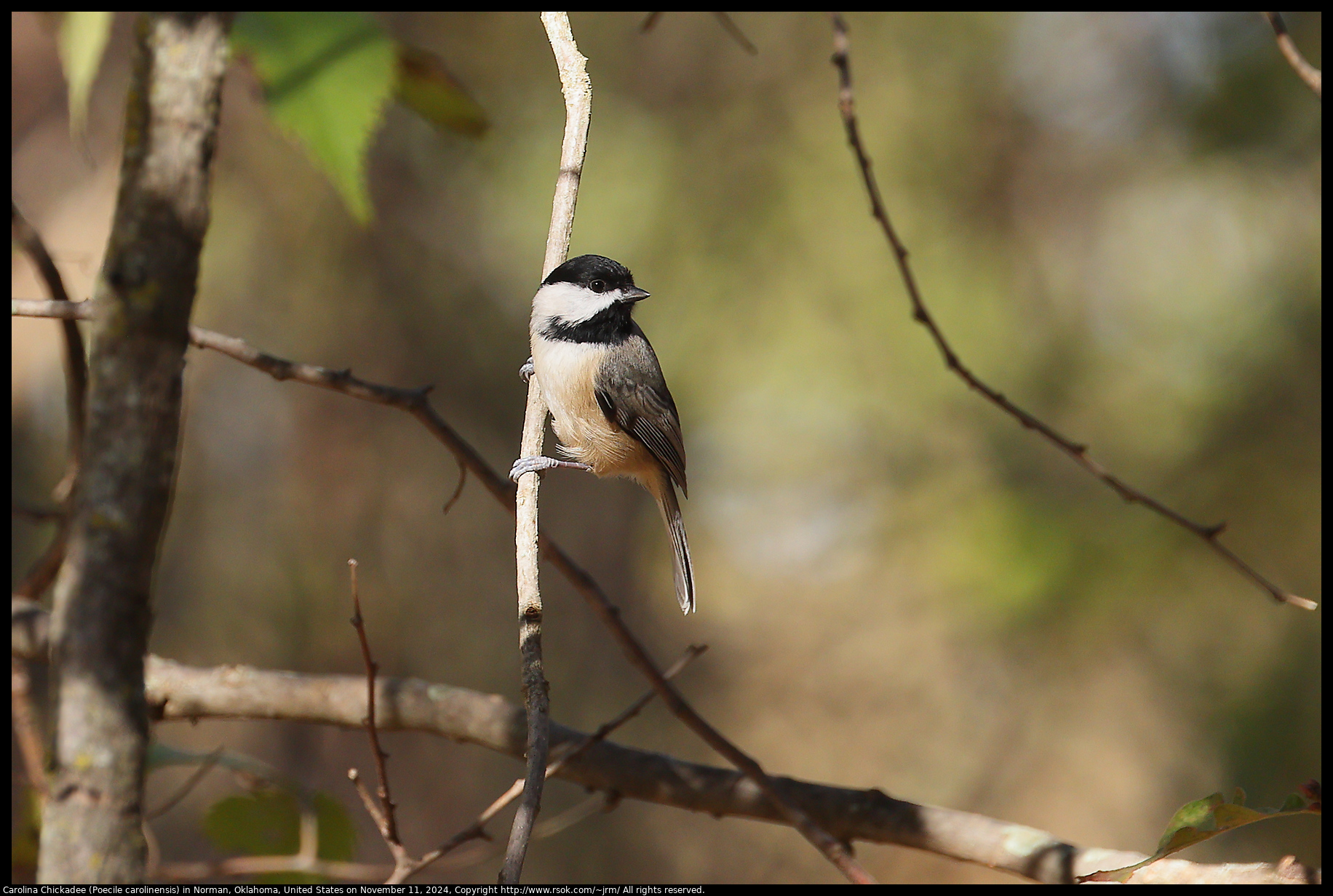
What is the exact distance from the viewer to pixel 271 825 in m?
2.22

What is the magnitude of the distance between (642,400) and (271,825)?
1.56m

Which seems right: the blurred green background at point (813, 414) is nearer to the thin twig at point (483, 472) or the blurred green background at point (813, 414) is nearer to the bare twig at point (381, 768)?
the thin twig at point (483, 472)

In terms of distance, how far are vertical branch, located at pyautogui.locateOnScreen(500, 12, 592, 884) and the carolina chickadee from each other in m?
0.56

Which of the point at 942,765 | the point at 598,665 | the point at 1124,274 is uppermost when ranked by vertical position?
the point at 1124,274

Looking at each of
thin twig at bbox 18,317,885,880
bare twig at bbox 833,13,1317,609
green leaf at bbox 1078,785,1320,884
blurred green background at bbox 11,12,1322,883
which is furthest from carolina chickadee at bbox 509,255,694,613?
blurred green background at bbox 11,12,1322,883

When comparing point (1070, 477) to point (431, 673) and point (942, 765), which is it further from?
point (431, 673)

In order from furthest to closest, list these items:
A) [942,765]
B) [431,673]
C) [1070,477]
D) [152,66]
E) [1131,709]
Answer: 1. [942,765]
2. [1131,709]
3. [431,673]
4. [1070,477]
5. [152,66]

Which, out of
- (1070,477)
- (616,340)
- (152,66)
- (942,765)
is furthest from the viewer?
(942,765)

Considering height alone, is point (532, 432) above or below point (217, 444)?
below

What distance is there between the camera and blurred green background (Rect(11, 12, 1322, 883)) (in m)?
4.50

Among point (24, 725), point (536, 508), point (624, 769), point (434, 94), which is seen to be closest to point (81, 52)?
point (434, 94)

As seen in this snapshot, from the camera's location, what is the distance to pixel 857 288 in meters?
6.29

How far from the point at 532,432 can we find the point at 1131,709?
5232 mm

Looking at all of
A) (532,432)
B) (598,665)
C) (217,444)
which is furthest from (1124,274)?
(217,444)
